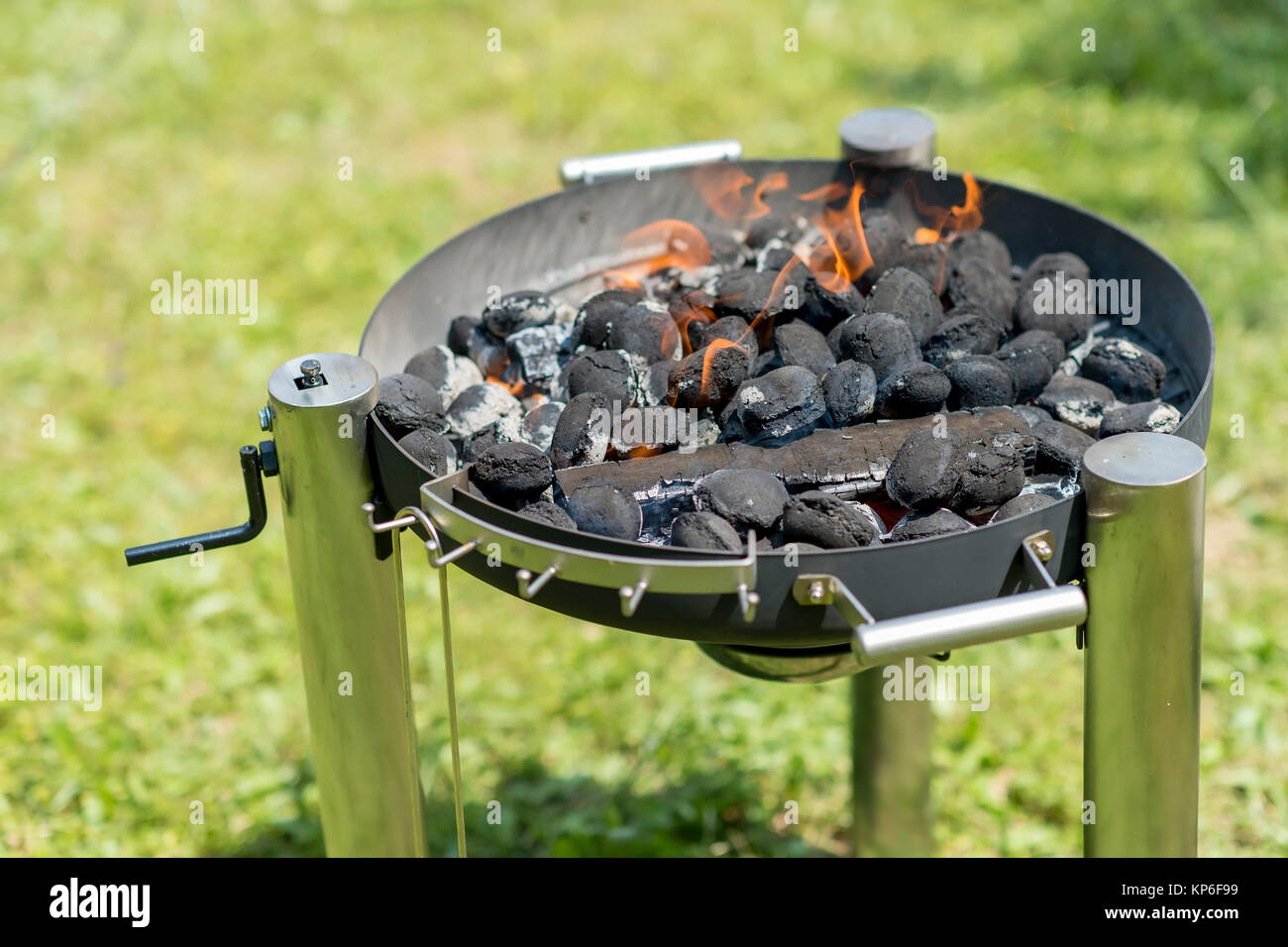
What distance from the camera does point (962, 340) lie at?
6.53ft

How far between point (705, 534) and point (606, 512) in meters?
0.14

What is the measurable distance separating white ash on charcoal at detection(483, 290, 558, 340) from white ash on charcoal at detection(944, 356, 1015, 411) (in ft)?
2.19

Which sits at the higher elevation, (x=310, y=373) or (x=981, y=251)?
(x=981, y=251)

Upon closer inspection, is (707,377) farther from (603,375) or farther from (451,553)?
(451,553)

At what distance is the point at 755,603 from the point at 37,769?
2092mm

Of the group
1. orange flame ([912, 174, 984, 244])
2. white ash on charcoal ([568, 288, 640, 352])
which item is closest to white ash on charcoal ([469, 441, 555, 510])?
white ash on charcoal ([568, 288, 640, 352])

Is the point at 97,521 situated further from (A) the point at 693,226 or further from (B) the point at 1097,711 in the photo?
(B) the point at 1097,711

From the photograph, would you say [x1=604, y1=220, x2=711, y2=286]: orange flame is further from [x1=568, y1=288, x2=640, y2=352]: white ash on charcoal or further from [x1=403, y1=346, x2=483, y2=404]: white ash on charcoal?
[x1=403, y1=346, x2=483, y2=404]: white ash on charcoal

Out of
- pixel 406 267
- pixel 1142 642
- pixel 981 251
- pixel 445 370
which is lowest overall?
pixel 1142 642

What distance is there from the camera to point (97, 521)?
3619 millimetres

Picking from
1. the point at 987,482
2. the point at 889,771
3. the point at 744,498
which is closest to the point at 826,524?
the point at 744,498

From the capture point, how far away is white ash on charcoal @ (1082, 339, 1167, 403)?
1956mm
